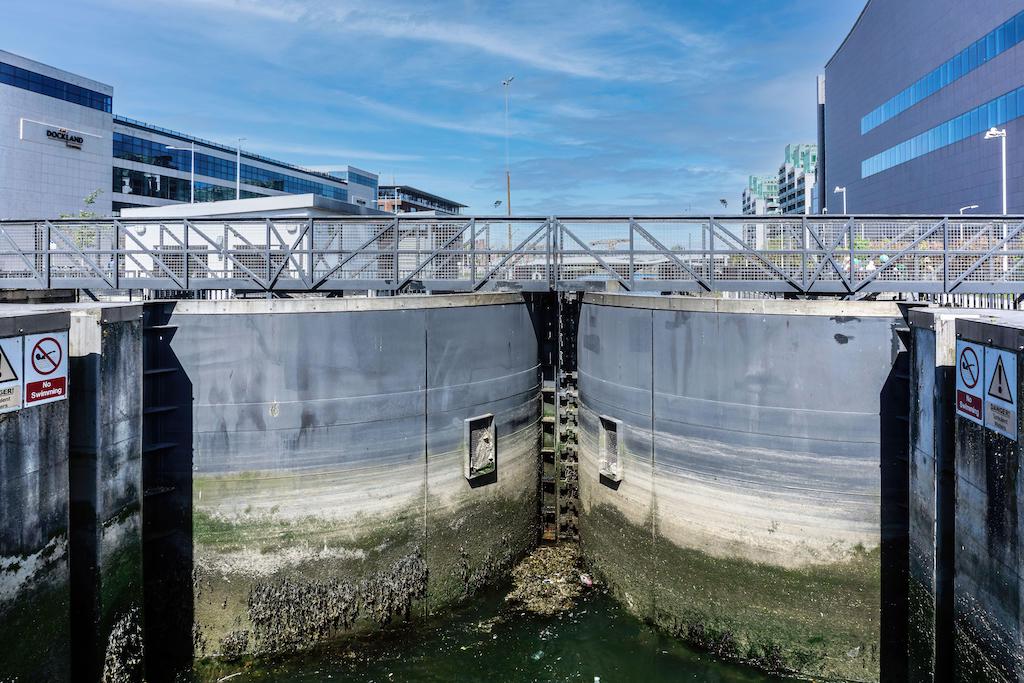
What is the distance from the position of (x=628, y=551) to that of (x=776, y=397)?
13.1 ft

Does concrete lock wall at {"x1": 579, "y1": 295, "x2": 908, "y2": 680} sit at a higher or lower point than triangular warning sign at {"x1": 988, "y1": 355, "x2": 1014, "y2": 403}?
lower

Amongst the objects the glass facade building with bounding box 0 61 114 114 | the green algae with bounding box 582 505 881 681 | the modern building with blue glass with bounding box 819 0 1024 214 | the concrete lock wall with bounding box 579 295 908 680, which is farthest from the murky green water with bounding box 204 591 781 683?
the glass facade building with bounding box 0 61 114 114

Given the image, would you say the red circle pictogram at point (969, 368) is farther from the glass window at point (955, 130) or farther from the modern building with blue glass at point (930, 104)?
the glass window at point (955, 130)

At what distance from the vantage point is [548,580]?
13117 mm

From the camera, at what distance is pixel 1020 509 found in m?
6.32

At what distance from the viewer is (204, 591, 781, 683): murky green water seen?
1021 cm

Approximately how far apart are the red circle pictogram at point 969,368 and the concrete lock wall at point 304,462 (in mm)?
7768

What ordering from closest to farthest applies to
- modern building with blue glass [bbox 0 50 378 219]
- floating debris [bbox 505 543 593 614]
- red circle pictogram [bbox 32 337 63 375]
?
red circle pictogram [bbox 32 337 63 375]
floating debris [bbox 505 543 593 614]
modern building with blue glass [bbox 0 50 378 219]

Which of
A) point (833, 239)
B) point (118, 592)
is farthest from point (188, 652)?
point (833, 239)

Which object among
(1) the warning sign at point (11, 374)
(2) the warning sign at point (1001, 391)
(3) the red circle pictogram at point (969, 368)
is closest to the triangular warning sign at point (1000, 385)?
(2) the warning sign at point (1001, 391)

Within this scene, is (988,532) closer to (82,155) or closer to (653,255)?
(653,255)

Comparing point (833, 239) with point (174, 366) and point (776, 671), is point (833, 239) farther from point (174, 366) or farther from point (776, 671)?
point (174, 366)

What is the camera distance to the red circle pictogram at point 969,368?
7438mm

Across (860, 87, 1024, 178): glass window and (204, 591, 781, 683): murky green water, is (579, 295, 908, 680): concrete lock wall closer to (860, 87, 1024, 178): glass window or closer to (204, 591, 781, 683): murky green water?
(204, 591, 781, 683): murky green water
